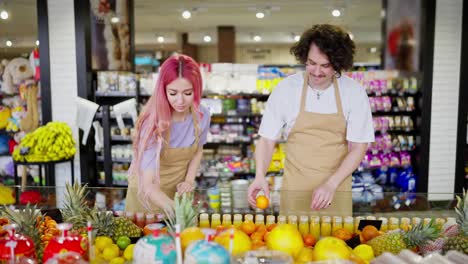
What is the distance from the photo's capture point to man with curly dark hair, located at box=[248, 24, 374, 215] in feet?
8.41

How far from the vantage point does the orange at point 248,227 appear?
2073 mm

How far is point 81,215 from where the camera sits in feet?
6.62

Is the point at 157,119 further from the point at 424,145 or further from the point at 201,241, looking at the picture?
the point at 424,145

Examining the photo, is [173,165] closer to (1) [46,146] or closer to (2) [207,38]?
(1) [46,146]

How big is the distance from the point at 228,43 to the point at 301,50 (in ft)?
37.9

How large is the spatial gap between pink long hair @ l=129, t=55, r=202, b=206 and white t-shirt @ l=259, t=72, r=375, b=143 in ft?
1.81

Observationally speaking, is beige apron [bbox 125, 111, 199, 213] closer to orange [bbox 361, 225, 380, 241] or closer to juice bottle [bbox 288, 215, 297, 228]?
juice bottle [bbox 288, 215, 297, 228]

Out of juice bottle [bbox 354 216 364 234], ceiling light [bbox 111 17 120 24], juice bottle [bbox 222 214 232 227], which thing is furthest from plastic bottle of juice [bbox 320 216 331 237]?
ceiling light [bbox 111 17 120 24]

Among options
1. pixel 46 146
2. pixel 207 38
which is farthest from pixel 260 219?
pixel 207 38

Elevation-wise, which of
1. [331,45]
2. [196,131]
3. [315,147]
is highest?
[331,45]

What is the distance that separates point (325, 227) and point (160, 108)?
1.08m

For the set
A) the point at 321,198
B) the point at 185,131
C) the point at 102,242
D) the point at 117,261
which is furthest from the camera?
the point at 185,131

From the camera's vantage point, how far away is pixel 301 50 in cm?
267

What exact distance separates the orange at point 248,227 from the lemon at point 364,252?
0.50 metres
